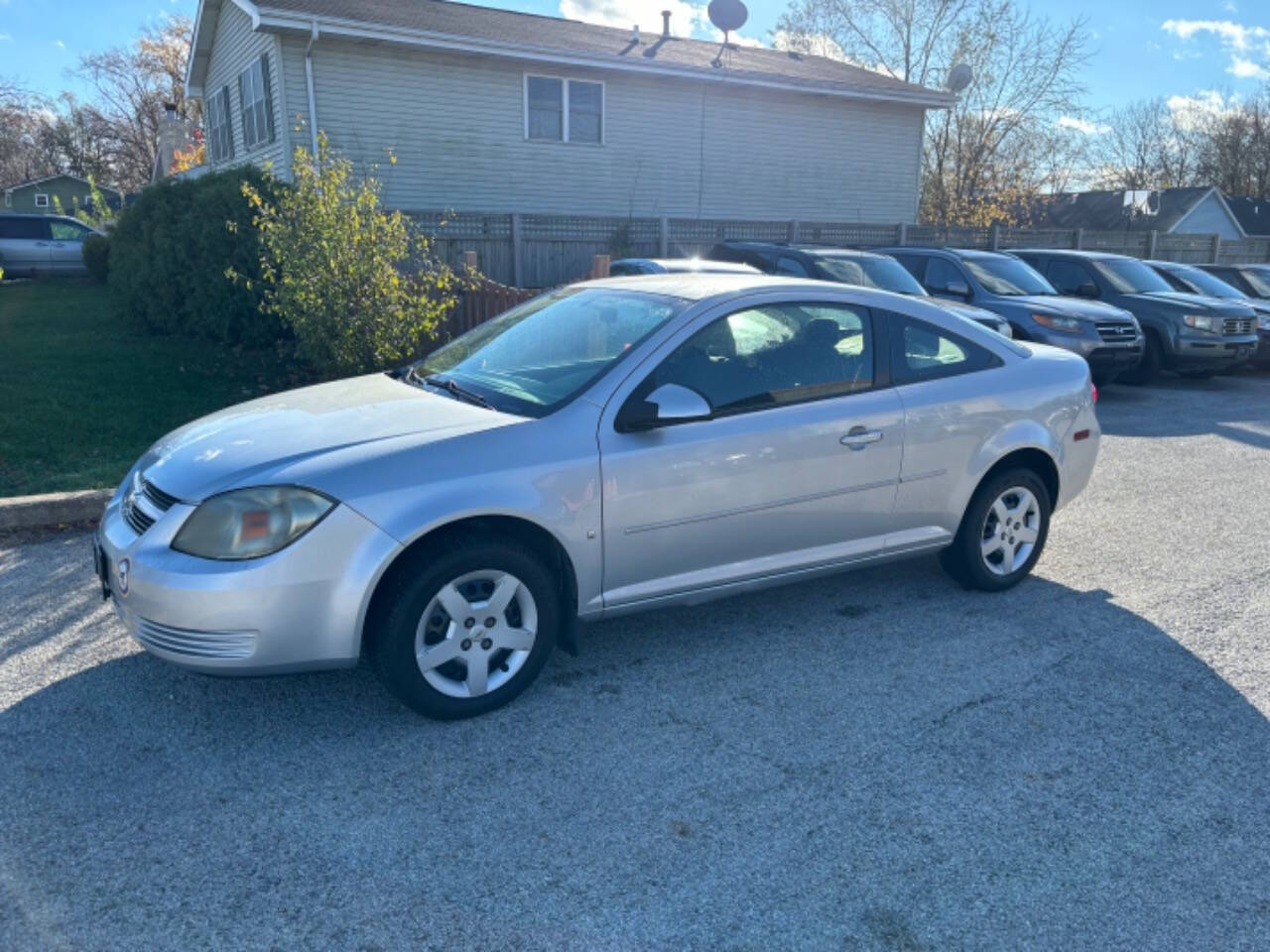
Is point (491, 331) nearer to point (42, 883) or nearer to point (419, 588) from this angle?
point (419, 588)

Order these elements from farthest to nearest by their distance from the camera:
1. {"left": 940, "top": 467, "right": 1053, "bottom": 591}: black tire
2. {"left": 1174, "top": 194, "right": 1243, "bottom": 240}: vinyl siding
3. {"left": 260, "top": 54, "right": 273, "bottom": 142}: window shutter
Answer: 1. {"left": 1174, "top": 194, "right": 1243, "bottom": 240}: vinyl siding
2. {"left": 260, "top": 54, "right": 273, "bottom": 142}: window shutter
3. {"left": 940, "top": 467, "right": 1053, "bottom": 591}: black tire

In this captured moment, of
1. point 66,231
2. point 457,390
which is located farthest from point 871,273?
point 66,231

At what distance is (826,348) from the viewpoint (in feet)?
14.8

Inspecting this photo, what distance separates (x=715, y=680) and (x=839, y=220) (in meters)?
18.6

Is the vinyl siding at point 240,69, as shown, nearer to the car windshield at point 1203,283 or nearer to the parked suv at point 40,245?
the parked suv at point 40,245

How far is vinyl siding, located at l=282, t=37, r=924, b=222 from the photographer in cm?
1573

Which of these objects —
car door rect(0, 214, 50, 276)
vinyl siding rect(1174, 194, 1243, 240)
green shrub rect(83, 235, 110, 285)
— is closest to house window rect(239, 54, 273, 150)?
green shrub rect(83, 235, 110, 285)

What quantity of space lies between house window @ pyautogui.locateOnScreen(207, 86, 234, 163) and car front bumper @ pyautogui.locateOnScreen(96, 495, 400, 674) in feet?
60.2

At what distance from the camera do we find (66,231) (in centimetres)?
2198

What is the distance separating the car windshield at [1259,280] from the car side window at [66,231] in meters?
23.4

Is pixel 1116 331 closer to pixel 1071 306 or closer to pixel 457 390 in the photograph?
pixel 1071 306

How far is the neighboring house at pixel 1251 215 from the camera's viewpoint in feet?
156

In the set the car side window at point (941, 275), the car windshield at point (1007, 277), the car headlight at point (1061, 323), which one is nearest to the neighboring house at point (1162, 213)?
the car windshield at point (1007, 277)

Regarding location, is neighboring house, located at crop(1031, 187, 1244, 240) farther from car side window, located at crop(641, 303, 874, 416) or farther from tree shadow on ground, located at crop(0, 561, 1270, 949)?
tree shadow on ground, located at crop(0, 561, 1270, 949)
